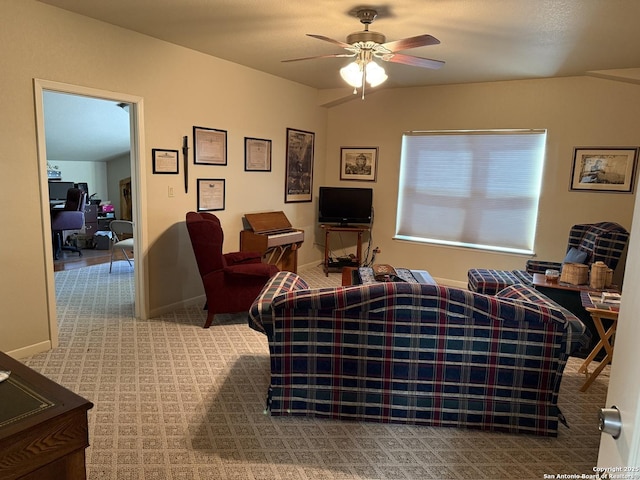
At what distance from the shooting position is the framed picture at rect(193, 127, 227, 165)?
440 centimetres

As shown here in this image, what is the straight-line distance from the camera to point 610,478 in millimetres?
831

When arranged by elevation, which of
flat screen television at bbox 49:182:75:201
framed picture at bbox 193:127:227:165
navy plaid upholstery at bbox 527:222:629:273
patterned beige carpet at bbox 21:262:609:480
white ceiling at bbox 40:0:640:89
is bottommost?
→ patterned beige carpet at bbox 21:262:609:480

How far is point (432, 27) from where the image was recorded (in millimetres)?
3348

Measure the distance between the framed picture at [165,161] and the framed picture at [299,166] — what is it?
1.86m

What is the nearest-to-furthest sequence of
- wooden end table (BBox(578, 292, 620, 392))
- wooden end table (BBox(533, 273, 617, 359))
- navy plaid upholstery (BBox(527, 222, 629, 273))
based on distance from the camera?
wooden end table (BBox(578, 292, 620, 392)) → wooden end table (BBox(533, 273, 617, 359)) → navy plaid upholstery (BBox(527, 222, 629, 273))

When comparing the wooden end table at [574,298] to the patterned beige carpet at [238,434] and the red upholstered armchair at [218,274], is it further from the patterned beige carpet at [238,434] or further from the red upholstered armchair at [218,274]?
the red upholstered armchair at [218,274]

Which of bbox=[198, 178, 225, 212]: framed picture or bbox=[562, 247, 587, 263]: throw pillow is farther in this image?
bbox=[198, 178, 225, 212]: framed picture

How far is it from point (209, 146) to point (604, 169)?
4359mm

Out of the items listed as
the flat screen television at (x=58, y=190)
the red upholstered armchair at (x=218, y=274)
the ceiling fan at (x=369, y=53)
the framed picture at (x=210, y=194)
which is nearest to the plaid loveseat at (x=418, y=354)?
A: the red upholstered armchair at (x=218, y=274)

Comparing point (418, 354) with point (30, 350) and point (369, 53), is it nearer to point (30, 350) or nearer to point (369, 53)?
point (369, 53)

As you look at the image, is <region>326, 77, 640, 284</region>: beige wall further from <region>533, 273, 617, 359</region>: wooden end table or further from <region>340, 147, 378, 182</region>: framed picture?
<region>533, 273, 617, 359</region>: wooden end table

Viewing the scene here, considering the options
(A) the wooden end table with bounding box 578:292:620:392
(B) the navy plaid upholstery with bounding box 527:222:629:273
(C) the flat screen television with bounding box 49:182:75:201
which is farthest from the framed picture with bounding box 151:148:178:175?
(C) the flat screen television with bounding box 49:182:75:201

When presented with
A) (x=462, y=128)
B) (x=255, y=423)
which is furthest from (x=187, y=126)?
(x=462, y=128)

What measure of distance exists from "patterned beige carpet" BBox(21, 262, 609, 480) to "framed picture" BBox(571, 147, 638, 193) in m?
2.35
